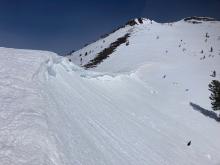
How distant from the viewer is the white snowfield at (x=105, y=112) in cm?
475

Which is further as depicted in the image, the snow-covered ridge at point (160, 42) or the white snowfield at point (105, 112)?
the snow-covered ridge at point (160, 42)

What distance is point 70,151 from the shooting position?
5023mm

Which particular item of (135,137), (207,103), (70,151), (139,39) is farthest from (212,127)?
(139,39)

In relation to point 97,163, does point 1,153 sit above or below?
above

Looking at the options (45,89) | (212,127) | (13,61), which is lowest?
(212,127)

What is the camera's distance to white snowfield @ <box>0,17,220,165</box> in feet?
15.6

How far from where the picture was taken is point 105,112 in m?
9.20

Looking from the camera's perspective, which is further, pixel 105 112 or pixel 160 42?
pixel 160 42

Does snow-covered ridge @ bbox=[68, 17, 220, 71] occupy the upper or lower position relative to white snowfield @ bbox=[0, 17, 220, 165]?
upper

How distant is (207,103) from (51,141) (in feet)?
38.7

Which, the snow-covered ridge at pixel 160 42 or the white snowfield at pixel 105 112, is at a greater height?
the snow-covered ridge at pixel 160 42

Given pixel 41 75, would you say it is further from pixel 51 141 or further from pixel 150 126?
pixel 150 126

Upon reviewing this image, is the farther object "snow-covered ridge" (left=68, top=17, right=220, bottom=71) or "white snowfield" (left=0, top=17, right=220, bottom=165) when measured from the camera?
"snow-covered ridge" (left=68, top=17, right=220, bottom=71)

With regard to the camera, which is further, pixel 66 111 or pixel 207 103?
pixel 207 103
